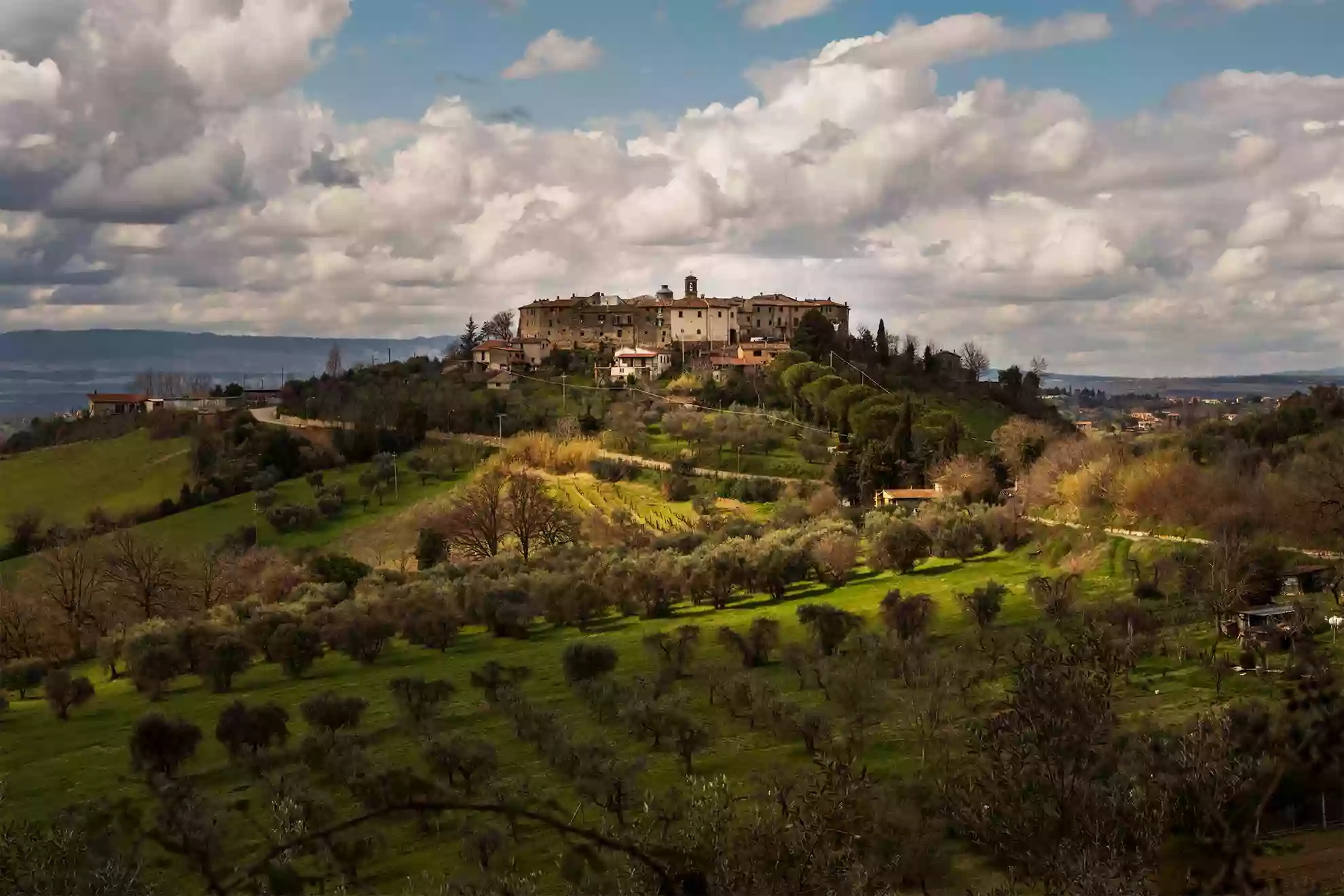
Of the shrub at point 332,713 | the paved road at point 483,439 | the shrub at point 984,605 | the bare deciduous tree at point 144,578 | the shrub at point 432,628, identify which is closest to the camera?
the shrub at point 332,713

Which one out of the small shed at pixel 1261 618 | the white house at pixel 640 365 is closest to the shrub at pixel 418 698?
the small shed at pixel 1261 618

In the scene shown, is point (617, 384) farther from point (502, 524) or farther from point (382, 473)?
point (502, 524)

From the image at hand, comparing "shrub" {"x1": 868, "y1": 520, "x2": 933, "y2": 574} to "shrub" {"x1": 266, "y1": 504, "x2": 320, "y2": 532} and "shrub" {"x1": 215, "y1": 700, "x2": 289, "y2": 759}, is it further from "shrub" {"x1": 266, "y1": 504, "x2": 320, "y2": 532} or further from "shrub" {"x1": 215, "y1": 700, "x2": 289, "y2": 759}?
"shrub" {"x1": 266, "y1": 504, "x2": 320, "y2": 532}

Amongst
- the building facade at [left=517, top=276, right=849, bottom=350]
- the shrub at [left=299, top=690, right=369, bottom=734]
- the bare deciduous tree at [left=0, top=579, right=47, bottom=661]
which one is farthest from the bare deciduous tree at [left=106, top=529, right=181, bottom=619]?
the building facade at [left=517, top=276, right=849, bottom=350]

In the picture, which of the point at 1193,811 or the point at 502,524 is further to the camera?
the point at 502,524

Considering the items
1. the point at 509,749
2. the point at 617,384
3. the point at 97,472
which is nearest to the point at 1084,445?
the point at 509,749

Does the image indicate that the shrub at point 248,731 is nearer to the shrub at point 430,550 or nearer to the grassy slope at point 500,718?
the grassy slope at point 500,718
